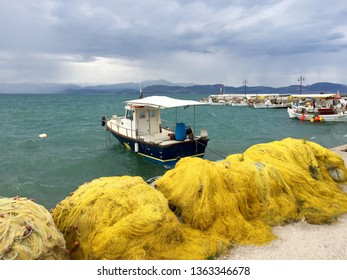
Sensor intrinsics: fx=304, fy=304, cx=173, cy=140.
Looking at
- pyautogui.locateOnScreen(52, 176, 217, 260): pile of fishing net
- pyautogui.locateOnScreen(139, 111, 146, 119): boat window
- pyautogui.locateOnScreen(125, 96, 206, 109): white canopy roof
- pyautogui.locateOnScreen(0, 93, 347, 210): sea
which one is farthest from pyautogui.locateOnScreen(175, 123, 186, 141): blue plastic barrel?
pyautogui.locateOnScreen(52, 176, 217, 260): pile of fishing net

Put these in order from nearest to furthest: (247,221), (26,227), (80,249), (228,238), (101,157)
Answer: (26,227) < (80,249) < (228,238) < (247,221) < (101,157)

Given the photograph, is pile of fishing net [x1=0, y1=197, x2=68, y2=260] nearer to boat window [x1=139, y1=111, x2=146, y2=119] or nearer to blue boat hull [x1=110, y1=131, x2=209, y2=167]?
blue boat hull [x1=110, y1=131, x2=209, y2=167]

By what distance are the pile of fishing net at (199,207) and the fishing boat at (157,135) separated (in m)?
6.66

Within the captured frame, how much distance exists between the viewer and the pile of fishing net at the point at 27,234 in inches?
166

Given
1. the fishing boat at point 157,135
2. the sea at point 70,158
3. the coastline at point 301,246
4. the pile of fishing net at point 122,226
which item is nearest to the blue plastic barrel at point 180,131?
the fishing boat at point 157,135

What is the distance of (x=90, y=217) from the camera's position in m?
5.71

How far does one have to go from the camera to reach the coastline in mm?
6187

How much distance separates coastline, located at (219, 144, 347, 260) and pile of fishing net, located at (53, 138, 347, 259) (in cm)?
21

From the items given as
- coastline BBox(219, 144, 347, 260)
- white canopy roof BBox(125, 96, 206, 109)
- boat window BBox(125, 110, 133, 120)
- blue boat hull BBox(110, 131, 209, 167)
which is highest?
white canopy roof BBox(125, 96, 206, 109)

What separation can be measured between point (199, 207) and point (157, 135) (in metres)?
11.8

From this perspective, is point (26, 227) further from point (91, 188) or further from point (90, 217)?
point (91, 188)

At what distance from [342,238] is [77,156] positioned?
17.6m

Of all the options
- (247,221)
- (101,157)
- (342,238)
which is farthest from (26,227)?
(101,157)

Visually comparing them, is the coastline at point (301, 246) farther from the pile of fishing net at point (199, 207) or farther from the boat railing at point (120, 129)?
the boat railing at point (120, 129)
